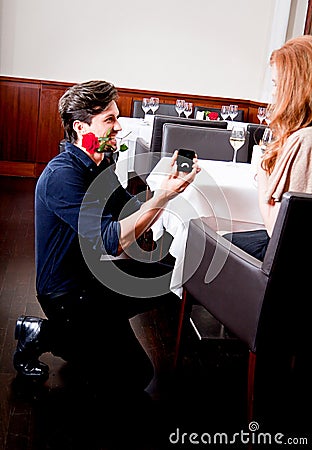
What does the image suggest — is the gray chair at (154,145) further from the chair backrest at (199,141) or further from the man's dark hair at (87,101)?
the man's dark hair at (87,101)

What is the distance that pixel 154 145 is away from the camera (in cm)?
423

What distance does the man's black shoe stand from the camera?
251 cm

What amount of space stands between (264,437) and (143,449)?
42cm

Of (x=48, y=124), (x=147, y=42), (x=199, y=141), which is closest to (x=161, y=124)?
(x=199, y=141)

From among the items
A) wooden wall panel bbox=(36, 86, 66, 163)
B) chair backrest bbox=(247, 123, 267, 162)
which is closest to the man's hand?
chair backrest bbox=(247, 123, 267, 162)

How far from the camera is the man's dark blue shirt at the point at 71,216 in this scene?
2.23 meters

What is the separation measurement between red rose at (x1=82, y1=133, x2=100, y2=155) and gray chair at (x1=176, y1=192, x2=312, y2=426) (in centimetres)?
45

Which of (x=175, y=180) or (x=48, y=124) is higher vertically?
(x=175, y=180)

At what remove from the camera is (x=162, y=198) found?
212cm

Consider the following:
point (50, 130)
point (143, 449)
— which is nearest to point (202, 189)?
point (143, 449)

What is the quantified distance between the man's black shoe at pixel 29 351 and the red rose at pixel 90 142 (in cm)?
66

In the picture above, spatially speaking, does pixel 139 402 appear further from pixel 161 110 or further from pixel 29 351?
pixel 161 110

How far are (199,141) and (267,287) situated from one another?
1920mm

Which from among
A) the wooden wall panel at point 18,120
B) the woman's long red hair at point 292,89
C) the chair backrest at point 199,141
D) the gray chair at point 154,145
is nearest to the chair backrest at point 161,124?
the gray chair at point 154,145
